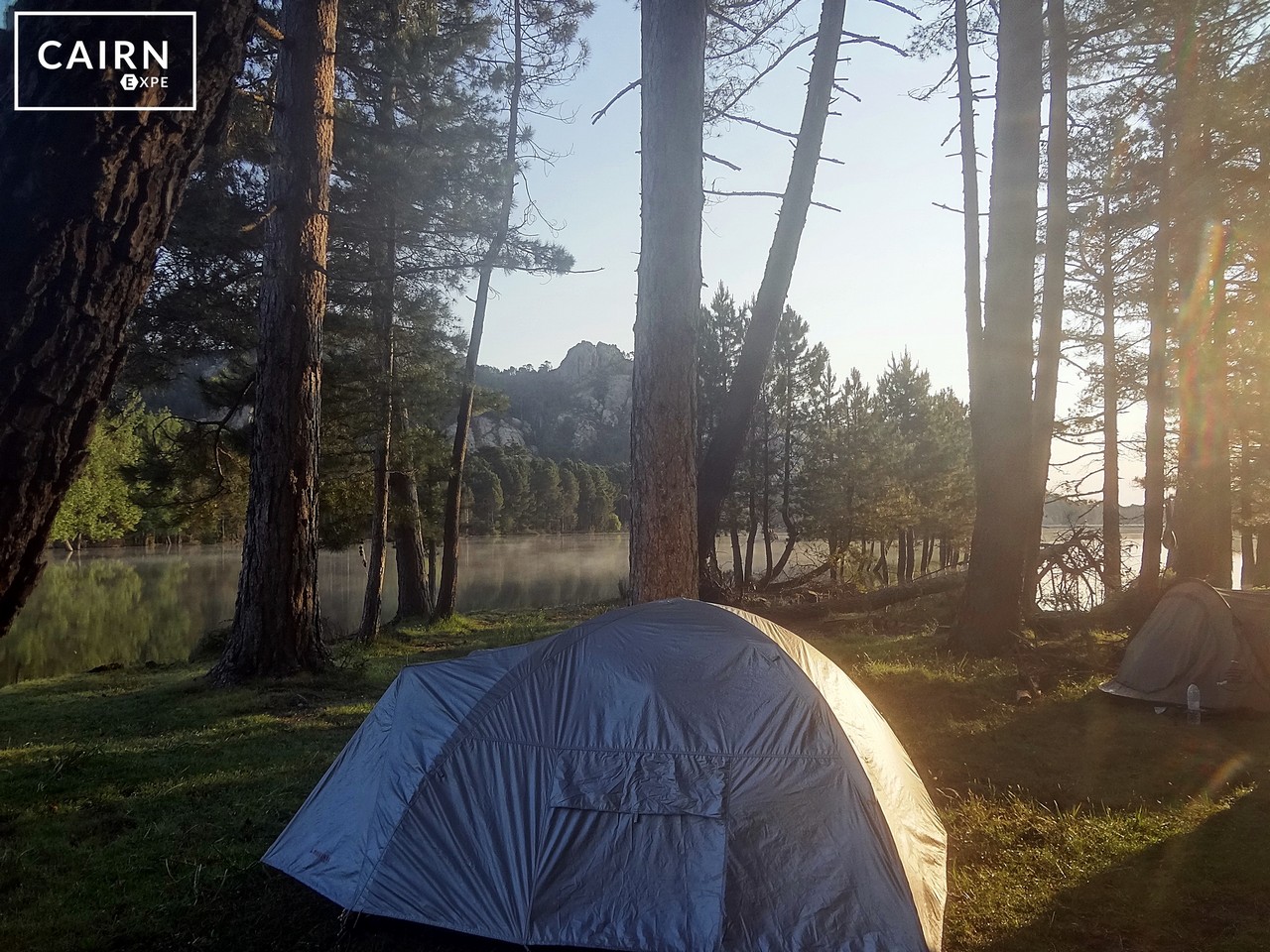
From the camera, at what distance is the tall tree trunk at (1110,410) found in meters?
15.1

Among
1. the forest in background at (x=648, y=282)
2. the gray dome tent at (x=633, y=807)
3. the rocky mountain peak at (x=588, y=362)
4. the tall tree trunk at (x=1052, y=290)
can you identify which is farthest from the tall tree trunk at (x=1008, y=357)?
the rocky mountain peak at (x=588, y=362)

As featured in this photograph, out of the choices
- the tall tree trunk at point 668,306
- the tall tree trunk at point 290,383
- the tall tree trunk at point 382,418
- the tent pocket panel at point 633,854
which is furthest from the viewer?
the tall tree trunk at point 382,418

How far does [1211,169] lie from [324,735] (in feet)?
33.9

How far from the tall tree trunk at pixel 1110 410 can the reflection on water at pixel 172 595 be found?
1347cm

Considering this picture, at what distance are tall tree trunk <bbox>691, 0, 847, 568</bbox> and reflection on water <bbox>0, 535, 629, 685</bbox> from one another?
6375 mm

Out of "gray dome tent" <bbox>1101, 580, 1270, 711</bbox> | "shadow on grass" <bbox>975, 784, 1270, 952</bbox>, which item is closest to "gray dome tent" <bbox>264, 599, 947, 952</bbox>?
"shadow on grass" <bbox>975, 784, 1270, 952</bbox>

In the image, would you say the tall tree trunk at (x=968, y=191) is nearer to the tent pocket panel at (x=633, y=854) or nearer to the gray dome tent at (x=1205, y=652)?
the gray dome tent at (x=1205, y=652)

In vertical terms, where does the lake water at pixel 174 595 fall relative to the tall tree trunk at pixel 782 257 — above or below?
below

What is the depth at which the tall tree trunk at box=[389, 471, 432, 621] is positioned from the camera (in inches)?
614

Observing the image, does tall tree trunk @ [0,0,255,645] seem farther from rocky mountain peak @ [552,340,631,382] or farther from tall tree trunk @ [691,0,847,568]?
rocky mountain peak @ [552,340,631,382]

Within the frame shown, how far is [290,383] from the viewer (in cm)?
829

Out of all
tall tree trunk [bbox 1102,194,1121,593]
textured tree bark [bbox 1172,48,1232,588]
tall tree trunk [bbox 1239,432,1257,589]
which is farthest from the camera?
tall tree trunk [bbox 1239,432,1257,589]

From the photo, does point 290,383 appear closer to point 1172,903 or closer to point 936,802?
point 936,802

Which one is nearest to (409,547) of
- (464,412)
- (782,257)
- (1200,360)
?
(464,412)
